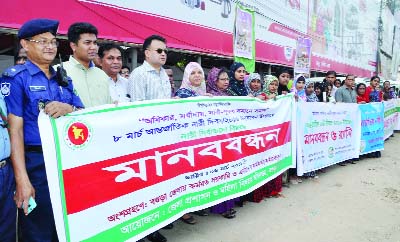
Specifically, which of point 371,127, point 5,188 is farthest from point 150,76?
point 371,127

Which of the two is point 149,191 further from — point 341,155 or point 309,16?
point 309,16

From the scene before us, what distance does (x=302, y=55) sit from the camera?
380 inches

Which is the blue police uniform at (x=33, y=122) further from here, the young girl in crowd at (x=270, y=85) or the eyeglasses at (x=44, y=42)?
the young girl in crowd at (x=270, y=85)

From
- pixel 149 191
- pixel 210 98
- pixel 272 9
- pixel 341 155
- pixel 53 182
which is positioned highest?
pixel 272 9

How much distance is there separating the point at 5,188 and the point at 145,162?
3.11 feet

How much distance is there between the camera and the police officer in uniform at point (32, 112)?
6.15 ft

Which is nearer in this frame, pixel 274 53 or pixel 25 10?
pixel 25 10

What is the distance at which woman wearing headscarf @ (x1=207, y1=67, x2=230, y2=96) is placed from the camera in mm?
3740

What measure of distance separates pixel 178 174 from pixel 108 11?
4.00m

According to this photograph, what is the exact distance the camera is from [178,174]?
2.77m

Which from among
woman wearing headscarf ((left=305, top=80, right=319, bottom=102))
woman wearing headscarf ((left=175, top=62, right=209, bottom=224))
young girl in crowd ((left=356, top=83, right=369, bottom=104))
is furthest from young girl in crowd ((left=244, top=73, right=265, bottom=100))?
young girl in crowd ((left=356, top=83, right=369, bottom=104))

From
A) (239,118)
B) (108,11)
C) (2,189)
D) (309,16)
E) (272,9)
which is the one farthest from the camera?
(309,16)

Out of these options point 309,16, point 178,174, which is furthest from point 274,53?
point 178,174

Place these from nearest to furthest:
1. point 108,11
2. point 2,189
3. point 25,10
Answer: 1. point 2,189
2. point 25,10
3. point 108,11
